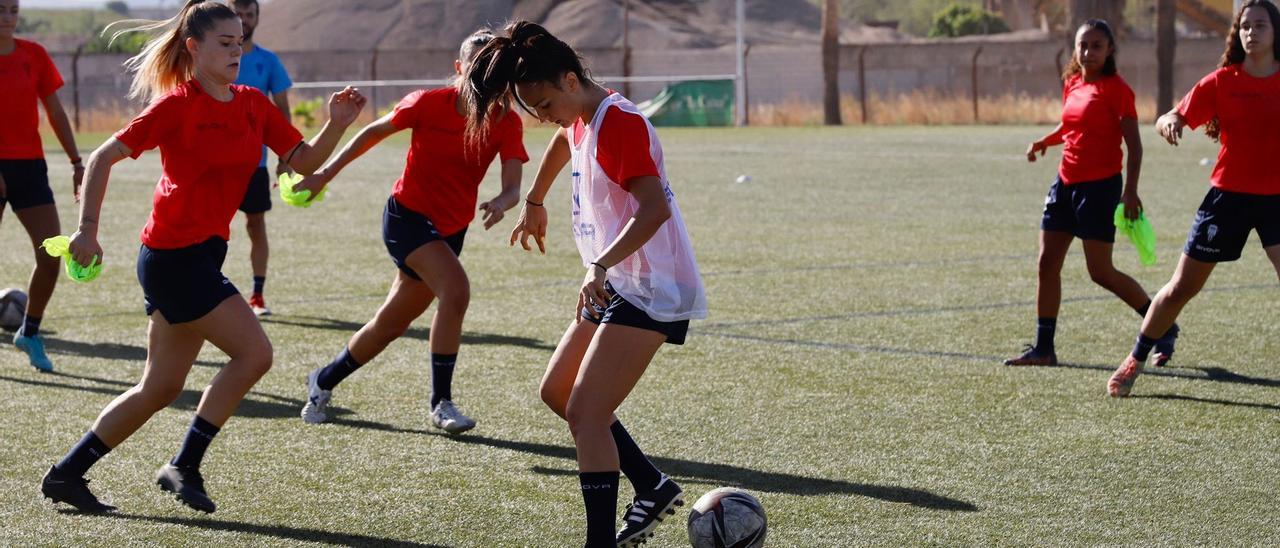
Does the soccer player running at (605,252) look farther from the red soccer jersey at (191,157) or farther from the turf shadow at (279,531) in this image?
the red soccer jersey at (191,157)

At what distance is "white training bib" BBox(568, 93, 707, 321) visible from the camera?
4773mm

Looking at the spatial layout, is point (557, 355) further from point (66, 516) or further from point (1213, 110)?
point (1213, 110)

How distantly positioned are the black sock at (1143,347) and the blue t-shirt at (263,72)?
595 cm

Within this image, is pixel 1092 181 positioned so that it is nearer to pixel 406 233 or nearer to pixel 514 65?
pixel 406 233

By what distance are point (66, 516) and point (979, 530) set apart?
3.22 meters

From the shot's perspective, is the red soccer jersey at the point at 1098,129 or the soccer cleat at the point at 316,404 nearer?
the soccer cleat at the point at 316,404

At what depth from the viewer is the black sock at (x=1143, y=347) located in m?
7.49

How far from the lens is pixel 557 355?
512cm

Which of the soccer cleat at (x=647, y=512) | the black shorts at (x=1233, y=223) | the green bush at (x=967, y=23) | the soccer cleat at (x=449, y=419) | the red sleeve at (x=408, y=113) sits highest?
the red sleeve at (x=408, y=113)

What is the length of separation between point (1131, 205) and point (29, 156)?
6.09 m

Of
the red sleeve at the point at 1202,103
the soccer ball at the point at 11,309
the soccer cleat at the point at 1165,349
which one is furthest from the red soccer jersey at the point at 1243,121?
the soccer ball at the point at 11,309

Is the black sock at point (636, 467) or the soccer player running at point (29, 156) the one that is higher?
the soccer player running at point (29, 156)

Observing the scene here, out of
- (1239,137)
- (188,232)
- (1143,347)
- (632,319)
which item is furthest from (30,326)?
(1239,137)

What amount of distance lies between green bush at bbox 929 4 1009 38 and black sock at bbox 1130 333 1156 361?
7037 cm
